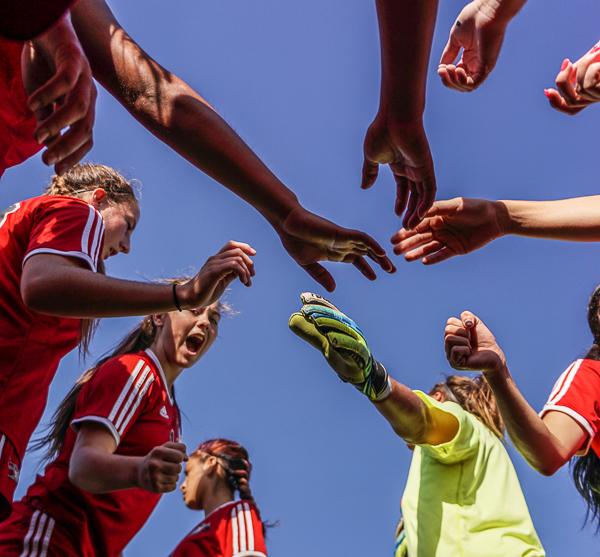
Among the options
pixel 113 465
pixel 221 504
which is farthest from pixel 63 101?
pixel 221 504

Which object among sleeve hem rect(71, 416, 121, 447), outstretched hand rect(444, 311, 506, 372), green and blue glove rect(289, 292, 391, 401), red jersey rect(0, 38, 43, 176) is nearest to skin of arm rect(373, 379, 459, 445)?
green and blue glove rect(289, 292, 391, 401)

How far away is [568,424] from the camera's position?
3.12m

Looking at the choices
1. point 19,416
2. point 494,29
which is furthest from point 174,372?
point 494,29

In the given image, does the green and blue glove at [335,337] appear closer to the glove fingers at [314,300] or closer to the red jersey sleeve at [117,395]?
the glove fingers at [314,300]

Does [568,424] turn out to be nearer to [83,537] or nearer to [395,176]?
[395,176]

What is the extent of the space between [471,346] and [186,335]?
1384 millimetres

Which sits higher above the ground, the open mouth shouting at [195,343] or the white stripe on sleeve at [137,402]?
the open mouth shouting at [195,343]

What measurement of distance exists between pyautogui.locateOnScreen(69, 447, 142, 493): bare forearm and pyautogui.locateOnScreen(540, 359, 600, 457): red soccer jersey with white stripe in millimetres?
1541

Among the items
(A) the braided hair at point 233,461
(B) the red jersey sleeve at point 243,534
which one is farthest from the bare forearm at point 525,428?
(A) the braided hair at point 233,461

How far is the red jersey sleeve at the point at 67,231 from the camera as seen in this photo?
8.57 feet

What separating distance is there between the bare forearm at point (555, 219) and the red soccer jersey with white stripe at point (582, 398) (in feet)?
1.70

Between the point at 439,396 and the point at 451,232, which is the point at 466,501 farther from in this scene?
the point at 451,232

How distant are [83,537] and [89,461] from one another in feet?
0.99

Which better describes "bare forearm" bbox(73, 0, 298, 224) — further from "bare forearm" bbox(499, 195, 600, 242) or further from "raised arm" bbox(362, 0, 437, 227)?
"bare forearm" bbox(499, 195, 600, 242)
